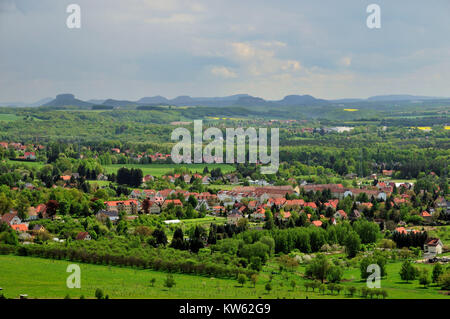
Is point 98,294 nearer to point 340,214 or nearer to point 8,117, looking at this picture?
point 340,214

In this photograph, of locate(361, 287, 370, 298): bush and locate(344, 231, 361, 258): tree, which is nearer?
locate(361, 287, 370, 298): bush

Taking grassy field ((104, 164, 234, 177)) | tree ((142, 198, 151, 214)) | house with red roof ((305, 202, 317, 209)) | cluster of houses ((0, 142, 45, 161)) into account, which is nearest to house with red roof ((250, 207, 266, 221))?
house with red roof ((305, 202, 317, 209))

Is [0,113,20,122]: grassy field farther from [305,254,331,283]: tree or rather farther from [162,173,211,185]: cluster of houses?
[305,254,331,283]: tree

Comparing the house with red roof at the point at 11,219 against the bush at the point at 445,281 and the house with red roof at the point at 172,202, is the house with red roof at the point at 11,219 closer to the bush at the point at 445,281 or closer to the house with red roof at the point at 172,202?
the house with red roof at the point at 172,202

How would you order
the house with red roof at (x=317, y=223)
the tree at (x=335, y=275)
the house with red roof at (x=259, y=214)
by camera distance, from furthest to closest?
1. the house with red roof at (x=259, y=214)
2. the house with red roof at (x=317, y=223)
3. the tree at (x=335, y=275)

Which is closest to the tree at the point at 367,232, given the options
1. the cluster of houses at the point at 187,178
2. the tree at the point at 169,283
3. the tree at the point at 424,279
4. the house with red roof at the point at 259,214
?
the house with red roof at the point at 259,214
